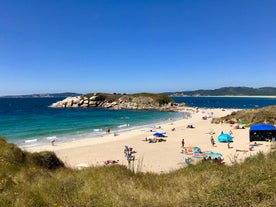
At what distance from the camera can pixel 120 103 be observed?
346 feet

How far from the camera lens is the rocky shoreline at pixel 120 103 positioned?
10188cm

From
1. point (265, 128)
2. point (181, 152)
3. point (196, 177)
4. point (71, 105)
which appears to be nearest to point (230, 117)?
point (265, 128)

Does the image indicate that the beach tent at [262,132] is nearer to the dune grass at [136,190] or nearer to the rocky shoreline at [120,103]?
the dune grass at [136,190]

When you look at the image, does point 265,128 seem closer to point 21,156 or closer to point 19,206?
point 21,156

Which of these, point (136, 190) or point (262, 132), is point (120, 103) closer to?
point (262, 132)

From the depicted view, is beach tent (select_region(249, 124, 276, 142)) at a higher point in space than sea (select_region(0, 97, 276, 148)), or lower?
higher

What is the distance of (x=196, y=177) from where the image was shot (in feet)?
24.5

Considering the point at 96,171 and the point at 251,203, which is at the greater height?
the point at 251,203

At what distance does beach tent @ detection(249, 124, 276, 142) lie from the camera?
2764cm

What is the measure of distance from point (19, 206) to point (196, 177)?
4809 millimetres

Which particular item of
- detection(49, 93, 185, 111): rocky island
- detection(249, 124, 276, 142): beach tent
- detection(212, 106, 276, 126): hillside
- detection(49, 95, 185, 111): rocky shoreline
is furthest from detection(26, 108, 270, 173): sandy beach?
detection(49, 93, 185, 111): rocky island

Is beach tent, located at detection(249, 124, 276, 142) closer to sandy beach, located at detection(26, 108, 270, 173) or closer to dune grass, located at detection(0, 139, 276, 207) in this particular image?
Result: sandy beach, located at detection(26, 108, 270, 173)

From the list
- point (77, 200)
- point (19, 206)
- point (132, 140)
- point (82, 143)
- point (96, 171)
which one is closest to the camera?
point (19, 206)

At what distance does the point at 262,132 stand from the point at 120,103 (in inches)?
3161
